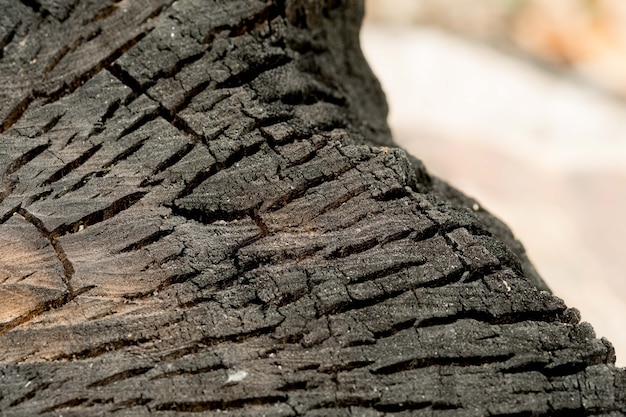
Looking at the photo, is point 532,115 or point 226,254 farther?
point 532,115

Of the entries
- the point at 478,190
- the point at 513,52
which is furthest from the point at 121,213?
the point at 513,52

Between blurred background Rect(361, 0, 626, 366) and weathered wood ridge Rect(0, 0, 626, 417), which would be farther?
blurred background Rect(361, 0, 626, 366)

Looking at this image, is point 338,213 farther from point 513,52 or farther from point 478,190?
point 513,52

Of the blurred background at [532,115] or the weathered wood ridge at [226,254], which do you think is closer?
the weathered wood ridge at [226,254]

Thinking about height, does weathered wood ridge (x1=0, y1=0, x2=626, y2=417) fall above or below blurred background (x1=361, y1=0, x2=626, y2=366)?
below

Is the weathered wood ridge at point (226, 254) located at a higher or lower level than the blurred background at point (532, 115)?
lower
